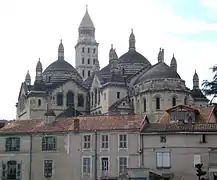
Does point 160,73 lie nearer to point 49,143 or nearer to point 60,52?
point 60,52

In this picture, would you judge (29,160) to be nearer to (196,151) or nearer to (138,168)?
(138,168)

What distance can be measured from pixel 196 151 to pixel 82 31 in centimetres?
10236

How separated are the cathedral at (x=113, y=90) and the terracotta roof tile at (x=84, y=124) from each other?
3418 cm

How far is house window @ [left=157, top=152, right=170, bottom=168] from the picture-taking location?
57.9 m

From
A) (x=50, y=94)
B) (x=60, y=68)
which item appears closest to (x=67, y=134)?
(x=50, y=94)

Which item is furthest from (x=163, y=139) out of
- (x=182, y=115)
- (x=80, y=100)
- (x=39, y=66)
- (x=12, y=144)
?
(x=39, y=66)

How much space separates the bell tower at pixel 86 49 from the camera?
512 ft

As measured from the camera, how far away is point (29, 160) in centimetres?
6191

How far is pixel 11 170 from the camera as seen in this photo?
62375 mm

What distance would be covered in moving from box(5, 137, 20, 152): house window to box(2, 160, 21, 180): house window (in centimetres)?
136

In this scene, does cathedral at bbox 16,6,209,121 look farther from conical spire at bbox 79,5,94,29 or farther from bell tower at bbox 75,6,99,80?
conical spire at bbox 79,5,94,29

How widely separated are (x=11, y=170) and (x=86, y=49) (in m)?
95.7

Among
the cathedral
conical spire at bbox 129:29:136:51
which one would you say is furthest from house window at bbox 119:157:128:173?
conical spire at bbox 129:29:136:51

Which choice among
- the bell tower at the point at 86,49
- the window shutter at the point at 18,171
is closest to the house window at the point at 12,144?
the window shutter at the point at 18,171
